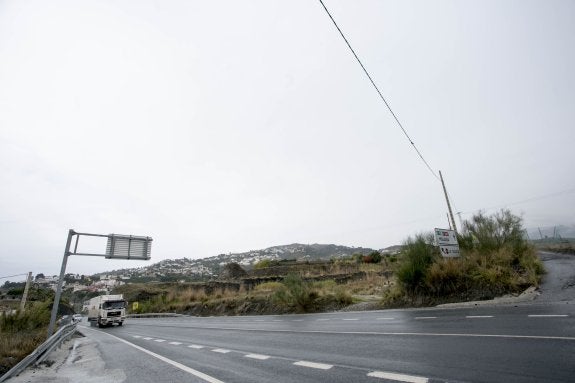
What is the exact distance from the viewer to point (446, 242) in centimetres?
1587

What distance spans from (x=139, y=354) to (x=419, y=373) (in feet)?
28.2

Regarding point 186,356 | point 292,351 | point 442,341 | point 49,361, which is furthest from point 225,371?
point 49,361

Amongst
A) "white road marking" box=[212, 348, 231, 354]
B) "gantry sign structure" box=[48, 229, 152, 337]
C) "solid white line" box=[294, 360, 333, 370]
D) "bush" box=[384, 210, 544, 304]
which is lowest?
"white road marking" box=[212, 348, 231, 354]

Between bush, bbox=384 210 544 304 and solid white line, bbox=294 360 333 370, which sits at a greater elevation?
bush, bbox=384 210 544 304

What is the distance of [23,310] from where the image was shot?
16.9 metres

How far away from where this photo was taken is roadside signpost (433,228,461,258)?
1543cm

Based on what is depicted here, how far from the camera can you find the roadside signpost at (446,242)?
15430mm

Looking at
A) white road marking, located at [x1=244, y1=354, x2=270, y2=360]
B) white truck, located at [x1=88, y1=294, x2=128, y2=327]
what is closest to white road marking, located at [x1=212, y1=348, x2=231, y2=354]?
white road marking, located at [x1=244, y1=354, x2=270, y2=360]

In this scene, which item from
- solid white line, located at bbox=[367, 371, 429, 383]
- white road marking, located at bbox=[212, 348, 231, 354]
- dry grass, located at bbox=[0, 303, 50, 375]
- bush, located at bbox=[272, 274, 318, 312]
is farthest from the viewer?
bush, located at bbox=[272, 274, 318, 312]

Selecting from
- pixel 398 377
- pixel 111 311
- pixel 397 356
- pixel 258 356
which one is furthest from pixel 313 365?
pixel 111 311

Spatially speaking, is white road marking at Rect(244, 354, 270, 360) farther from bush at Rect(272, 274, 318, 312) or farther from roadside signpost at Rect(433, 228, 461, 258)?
bush at Rect(272, 274, 318, 312)

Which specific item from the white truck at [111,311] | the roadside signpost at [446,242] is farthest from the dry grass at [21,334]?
the roadside signpost at [446,242]

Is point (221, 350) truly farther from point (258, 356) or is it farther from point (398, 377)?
point (398, 377)

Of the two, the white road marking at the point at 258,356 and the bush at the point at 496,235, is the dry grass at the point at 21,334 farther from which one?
the bush at the point at 496,235
